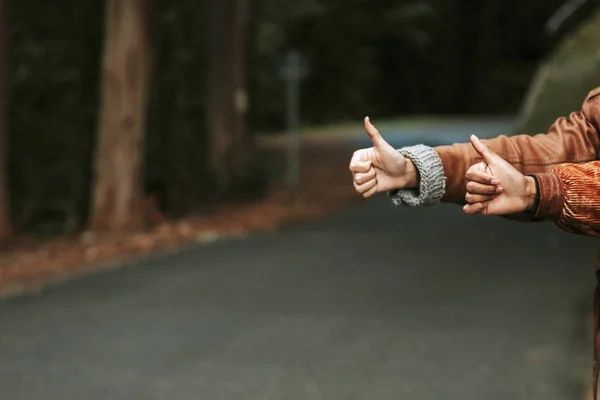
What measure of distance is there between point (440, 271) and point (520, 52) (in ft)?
175

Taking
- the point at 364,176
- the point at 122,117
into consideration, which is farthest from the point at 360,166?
the point at 122,117

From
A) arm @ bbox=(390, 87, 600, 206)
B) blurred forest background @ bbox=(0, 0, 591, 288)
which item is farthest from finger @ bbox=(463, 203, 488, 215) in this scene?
blurred forest background @ bbox=(0, 0, 591, 288)

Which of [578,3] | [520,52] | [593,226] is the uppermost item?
[578,3]

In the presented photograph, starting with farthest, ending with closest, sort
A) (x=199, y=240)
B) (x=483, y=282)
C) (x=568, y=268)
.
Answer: (x=199, y=240), (x=568, y=268), (x=483, y=282)

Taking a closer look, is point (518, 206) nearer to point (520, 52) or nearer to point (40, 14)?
point (40, 14)

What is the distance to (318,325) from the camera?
340 inches

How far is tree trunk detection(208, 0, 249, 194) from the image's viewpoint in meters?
21.5

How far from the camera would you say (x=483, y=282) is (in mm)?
10391

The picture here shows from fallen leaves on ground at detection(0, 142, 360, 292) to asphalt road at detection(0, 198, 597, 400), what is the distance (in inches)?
34.1

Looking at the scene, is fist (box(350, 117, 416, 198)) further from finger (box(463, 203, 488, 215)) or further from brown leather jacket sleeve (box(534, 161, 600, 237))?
brown leather jacket sleeve (box(534, 161, 600, 237))

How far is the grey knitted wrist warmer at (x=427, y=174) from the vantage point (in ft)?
8.92

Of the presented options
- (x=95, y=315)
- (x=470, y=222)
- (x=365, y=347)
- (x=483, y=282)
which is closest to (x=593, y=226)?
(x=365, y=347)

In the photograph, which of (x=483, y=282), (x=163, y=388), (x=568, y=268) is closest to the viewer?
(x=163, y=388)

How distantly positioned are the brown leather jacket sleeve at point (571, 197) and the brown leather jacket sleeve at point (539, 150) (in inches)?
10.8
